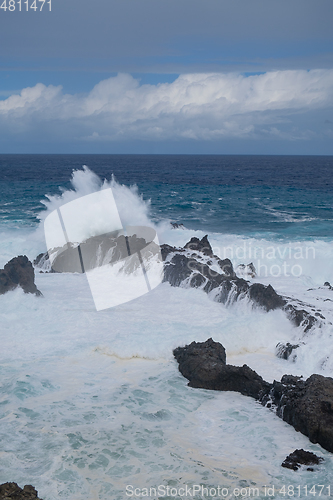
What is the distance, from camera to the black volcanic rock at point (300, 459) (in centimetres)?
796

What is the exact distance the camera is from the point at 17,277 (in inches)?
618

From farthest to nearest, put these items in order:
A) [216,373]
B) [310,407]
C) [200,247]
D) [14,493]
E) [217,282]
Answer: [200,247] → [217,282] → [216,373] → [310,407] → [14,493]

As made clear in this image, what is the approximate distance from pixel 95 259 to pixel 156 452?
12.8 meters

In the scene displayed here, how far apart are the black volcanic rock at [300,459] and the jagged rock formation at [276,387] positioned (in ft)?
1.76

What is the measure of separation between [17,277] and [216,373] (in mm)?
8449

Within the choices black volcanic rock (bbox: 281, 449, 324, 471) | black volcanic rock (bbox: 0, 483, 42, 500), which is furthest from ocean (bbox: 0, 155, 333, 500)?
black volcanic rock (bbox: 0, 483, 42, 500)

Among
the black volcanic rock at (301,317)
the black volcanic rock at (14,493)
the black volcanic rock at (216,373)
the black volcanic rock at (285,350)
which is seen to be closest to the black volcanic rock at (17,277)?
the black volcanic rock at (216,373)

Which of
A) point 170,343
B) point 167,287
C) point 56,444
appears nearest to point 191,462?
point 56,444

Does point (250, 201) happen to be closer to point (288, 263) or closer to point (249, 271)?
point (288, 263)

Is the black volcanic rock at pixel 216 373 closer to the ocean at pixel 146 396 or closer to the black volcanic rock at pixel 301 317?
the ocean at pixel 146 396

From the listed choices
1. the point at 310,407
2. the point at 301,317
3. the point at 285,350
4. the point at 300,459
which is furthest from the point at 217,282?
the point at 300,459

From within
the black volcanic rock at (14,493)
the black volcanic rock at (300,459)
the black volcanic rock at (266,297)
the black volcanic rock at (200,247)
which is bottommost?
the black volcanic rock at (300,459)

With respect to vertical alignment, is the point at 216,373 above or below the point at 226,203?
below

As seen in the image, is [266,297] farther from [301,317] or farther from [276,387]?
[276,387]
